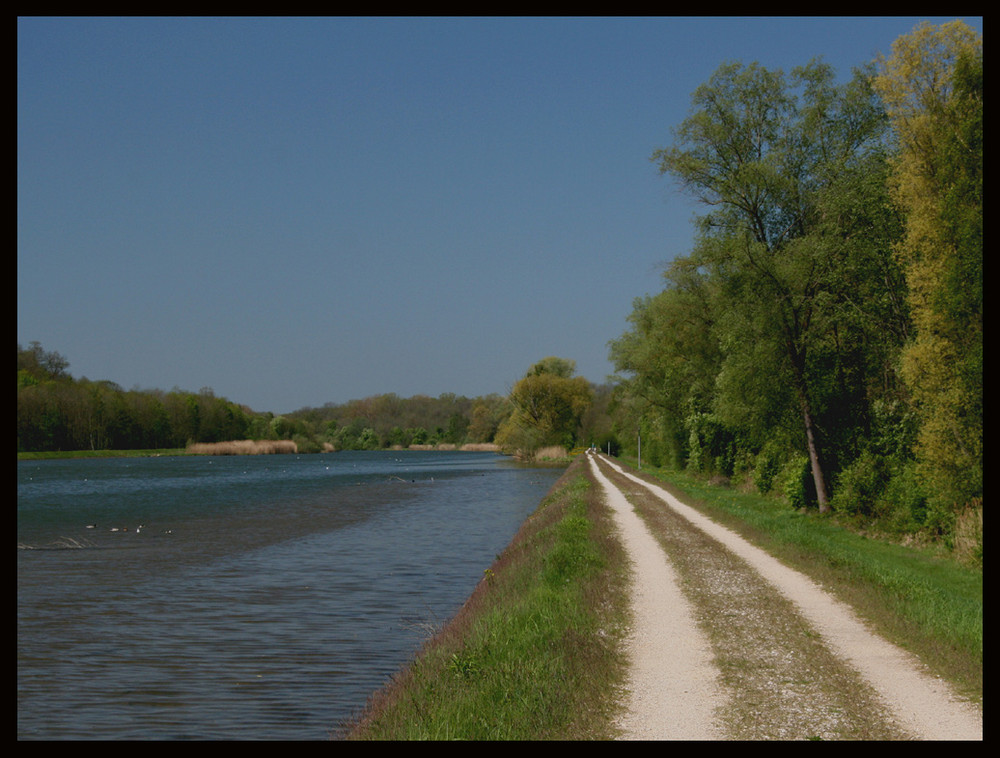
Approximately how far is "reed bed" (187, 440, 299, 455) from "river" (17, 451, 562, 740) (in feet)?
326

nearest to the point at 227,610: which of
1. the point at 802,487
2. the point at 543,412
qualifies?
the point at 802,487

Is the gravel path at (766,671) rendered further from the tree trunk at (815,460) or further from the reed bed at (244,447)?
the reed bed at (244,447)

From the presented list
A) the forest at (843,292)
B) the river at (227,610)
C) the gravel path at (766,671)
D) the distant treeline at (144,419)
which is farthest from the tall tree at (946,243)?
the distant treeline at (144,419)

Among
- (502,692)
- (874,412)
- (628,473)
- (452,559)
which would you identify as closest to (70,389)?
(628,473)

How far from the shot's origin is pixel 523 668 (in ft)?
32.6

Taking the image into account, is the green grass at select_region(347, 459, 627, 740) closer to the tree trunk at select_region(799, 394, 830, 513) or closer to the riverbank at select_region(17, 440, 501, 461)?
the tree trunk at select_region(799, 394, 830, 513)

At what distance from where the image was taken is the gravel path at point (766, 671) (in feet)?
26.5

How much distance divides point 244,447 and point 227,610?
5236 inches

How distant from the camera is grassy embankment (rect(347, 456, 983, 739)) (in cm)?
860

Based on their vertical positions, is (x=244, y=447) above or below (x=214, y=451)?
above

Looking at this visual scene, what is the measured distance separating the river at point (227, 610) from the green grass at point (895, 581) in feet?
24.9

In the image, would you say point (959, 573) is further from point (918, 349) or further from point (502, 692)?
point (502, 692)

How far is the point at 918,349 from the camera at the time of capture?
20.5 meters

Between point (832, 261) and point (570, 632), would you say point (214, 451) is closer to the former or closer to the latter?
point (832, 261)
